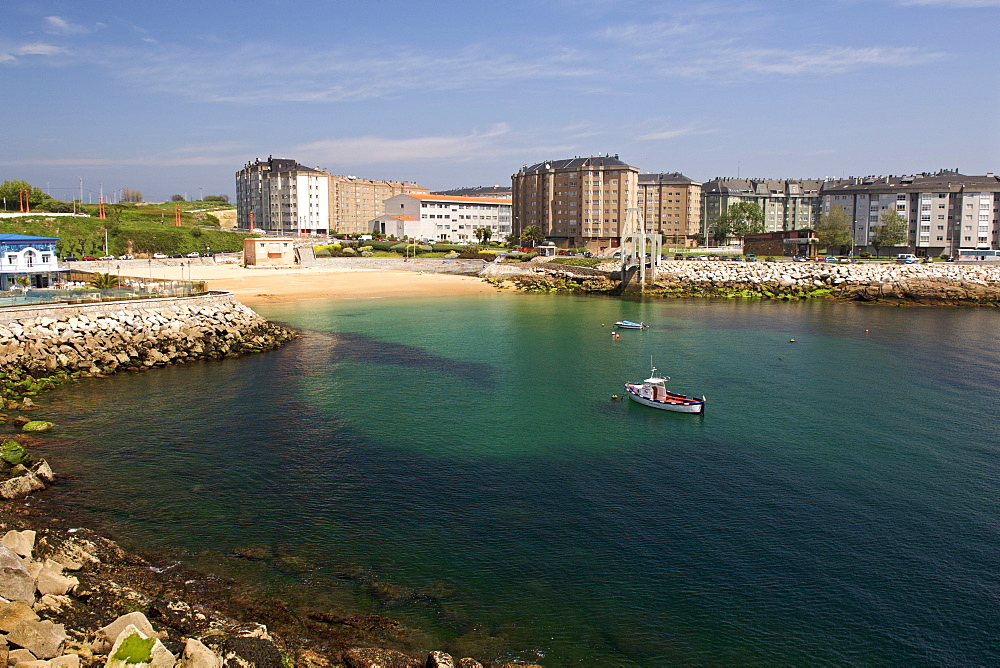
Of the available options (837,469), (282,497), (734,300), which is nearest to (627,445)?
(837,469)

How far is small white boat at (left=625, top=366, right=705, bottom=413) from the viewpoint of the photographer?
29.6 metres

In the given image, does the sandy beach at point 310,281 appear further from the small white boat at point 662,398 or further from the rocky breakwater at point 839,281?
the small white boat at point 662,398

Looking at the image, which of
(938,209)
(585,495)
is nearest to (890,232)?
(938,209)

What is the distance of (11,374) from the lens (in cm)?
3256

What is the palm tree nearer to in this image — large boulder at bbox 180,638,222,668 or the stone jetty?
large boulder at bbox 180,638,222,668

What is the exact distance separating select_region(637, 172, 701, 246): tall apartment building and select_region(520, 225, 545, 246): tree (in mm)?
34346

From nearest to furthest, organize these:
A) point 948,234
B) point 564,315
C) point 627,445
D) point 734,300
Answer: point 627,445, point 564,315, point 734,300, point 948,234

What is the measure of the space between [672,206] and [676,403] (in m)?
121

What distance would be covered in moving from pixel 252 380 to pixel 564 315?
3125 cm

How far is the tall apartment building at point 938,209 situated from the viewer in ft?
323

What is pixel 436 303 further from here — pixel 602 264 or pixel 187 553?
pixel 187 553

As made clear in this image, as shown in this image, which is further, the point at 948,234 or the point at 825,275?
the point at 948,234

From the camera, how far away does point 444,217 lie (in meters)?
135

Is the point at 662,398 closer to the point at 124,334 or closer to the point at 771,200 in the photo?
the point at 124,334
